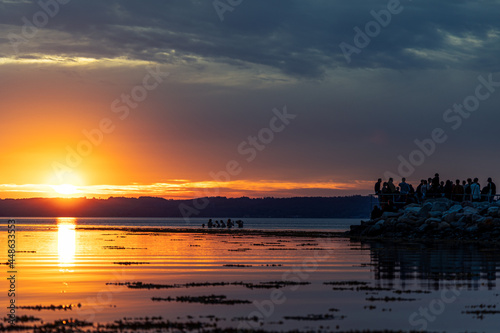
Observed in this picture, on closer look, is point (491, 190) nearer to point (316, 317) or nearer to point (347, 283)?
point (347, 283)

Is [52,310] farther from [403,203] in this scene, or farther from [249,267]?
[403,203]

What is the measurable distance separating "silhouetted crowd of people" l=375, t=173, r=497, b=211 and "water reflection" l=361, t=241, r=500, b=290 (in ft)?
86.3

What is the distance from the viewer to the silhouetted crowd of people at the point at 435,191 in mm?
72812

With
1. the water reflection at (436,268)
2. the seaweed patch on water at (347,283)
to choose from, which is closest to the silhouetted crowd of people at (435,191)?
the water reflection at (436,268)

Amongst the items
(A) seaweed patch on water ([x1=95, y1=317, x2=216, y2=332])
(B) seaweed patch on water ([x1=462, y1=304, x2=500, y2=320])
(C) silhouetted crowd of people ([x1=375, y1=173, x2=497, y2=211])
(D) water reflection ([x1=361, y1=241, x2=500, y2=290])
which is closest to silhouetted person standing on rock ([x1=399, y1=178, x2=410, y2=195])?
(C) silhouetted crowd of people ([x1=375, y1=173, x2=497, y2=211])

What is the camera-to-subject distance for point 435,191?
7425 centimetres

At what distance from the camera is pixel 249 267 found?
116 ft

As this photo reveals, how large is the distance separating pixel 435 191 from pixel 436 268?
41723 mm

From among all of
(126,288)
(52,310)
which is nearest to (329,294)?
(126,288)

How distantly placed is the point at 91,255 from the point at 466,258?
21.4 meters

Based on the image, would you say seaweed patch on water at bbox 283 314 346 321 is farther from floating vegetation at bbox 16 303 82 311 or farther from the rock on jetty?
the rock on jetty

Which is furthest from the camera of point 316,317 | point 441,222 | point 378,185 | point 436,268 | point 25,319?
point 378,185

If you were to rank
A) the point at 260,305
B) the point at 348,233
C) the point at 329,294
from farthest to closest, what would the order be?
1. the point at 348,233
2. the point at 329,294
3. the point at 260,305

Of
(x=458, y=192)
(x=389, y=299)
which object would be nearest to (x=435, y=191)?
(x=458, y=192)
